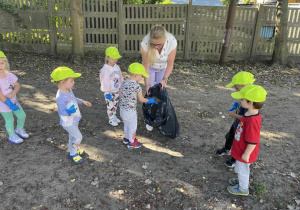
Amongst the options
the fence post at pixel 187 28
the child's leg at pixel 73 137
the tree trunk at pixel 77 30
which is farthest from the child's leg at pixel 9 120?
the fence post at pixel 187 28

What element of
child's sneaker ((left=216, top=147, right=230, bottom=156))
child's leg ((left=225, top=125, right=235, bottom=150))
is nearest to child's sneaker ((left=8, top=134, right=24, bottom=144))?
child's sneaker ((left=216, top=147, right=230, bottom=156))

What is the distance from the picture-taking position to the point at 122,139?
4574 millimetres

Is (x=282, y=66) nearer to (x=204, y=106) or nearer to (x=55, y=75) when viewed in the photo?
(x=204, y=106)

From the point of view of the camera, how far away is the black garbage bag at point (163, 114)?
444cm

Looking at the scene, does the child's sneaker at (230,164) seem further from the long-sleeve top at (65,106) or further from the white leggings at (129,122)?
the long-sleeve top at (65,106)

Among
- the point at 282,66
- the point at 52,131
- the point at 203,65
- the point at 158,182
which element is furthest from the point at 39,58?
the point at 282,66

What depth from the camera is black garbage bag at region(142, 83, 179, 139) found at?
175 inches

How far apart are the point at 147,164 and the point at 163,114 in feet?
3.22

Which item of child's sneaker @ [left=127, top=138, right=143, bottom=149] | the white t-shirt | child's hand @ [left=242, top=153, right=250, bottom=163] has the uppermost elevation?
the white t-shirt

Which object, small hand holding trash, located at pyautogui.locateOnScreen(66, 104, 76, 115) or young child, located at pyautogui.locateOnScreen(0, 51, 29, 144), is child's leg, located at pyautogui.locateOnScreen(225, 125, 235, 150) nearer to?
small hand holding trash, located at pyautogui.locateOnScreen(66, 104, 76, 115)

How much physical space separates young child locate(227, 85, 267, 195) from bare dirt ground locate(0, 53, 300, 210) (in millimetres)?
469

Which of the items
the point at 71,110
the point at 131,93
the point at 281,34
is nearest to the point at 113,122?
the point at 131,93

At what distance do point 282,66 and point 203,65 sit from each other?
281 centimetres

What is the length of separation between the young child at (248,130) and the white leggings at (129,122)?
1590mm
